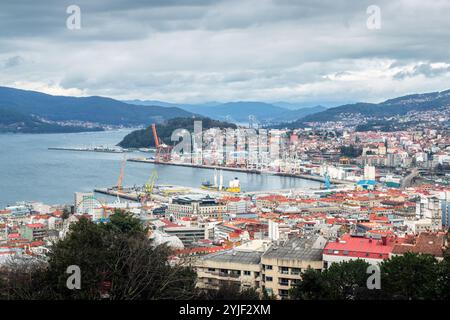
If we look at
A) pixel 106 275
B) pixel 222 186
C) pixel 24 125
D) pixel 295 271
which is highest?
pixel 24 125

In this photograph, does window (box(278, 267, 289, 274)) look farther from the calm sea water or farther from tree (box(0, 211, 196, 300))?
the calm sea water

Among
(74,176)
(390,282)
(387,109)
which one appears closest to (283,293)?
(390,282)

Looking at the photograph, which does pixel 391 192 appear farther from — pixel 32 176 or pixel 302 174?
pixel 32 176

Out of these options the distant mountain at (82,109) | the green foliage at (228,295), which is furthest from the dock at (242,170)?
the distant mountain at (82,109)

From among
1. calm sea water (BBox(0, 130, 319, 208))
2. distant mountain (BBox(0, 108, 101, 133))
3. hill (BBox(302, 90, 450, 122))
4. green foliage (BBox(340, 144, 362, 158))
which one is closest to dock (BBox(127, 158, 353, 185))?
calm sea water (BBox(0, 130, 319, 208))

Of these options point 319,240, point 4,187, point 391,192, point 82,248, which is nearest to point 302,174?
point 391,192

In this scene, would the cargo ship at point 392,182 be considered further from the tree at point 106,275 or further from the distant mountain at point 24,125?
the distant mountain at point 24,125

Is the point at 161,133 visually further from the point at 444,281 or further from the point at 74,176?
the point at 444,281
